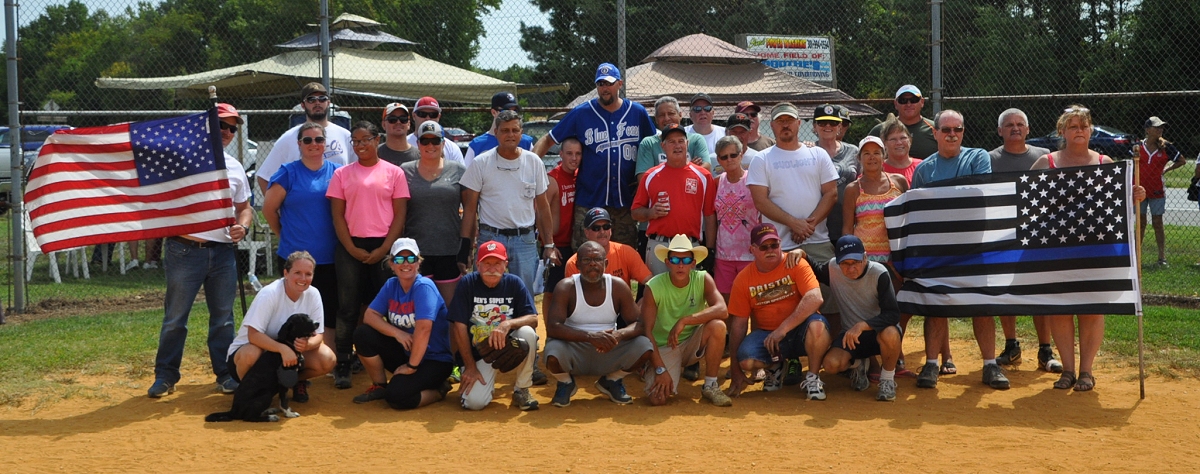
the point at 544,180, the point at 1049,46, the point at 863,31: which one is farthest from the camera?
the point at 863,31

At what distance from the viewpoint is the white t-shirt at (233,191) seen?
722cm

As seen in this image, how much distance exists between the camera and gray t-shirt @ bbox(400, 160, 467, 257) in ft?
24.3

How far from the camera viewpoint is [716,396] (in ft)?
22.6

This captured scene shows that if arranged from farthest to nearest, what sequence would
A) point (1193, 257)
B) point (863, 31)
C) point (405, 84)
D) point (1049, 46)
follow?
point (863, 31)
point (1049, 46)
point (405, 84)
point (1193, 257)

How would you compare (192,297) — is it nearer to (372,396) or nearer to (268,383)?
(268,383)

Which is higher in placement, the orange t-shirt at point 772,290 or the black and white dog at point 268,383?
the orange t-shirt at point 772,290

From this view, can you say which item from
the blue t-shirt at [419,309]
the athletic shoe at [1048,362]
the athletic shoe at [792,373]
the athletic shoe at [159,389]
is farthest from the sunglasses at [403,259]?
the athletic shoe at [1048,362]

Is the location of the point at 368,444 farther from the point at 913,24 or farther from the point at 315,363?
the point at 913,24

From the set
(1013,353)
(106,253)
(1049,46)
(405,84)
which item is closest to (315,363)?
(1013,353)

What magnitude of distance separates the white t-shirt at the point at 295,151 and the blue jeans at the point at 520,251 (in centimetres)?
121

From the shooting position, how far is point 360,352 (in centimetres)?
704

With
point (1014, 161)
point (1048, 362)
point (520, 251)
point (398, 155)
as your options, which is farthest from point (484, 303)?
point (1048, 362)

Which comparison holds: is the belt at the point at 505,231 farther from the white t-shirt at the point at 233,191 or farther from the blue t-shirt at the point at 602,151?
the white t-shirt at the point at 233,191

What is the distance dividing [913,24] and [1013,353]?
15809mm
